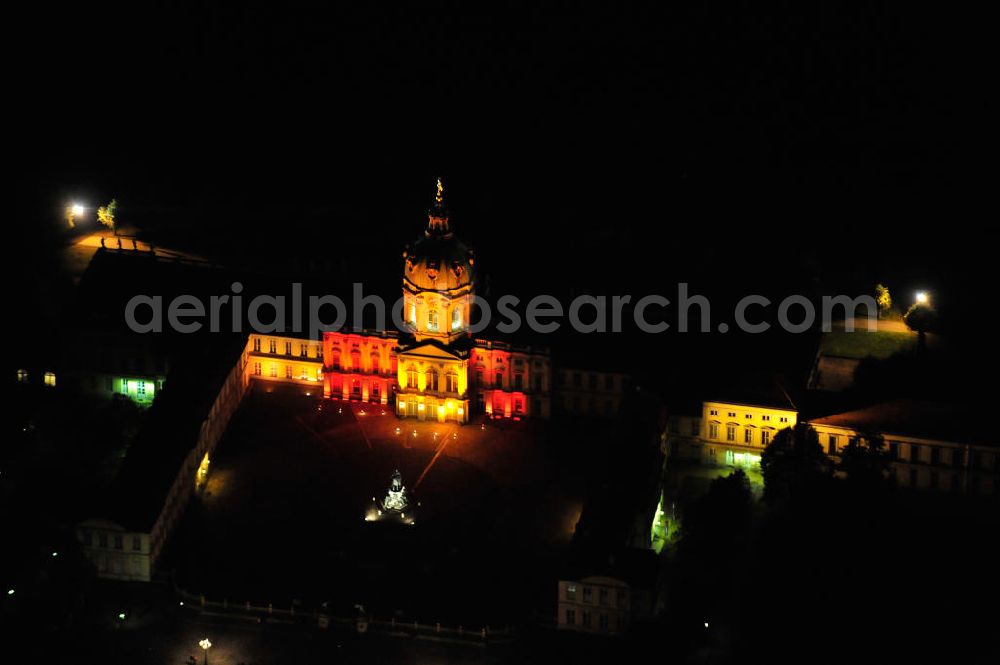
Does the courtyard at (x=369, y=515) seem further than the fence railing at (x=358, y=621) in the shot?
Yes

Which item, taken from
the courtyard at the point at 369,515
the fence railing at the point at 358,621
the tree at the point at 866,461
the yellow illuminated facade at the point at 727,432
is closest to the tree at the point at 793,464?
the tree at the point at 866,461

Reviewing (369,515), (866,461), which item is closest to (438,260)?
(369,515)

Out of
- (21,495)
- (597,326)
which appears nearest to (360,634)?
(21,495)

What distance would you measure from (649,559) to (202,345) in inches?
2124

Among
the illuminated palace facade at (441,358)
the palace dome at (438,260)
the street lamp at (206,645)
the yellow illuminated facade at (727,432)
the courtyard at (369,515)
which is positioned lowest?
the street lamp at (206,645)

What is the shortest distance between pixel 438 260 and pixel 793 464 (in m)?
38.0

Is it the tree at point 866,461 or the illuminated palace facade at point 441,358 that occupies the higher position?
the illuminated palace facade at point 441,358

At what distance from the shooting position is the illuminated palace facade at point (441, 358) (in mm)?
191000

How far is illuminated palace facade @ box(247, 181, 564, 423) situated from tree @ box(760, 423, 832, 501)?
63.0ft

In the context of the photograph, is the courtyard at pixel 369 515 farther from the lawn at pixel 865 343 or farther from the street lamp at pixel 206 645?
the lawn at pixel 865 343

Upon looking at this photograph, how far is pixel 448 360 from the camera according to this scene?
628 feet

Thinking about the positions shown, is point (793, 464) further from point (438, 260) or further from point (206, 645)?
point (206, 645)

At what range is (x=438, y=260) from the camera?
624ft

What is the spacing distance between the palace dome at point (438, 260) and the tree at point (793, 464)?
3283 centimetres
